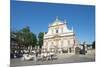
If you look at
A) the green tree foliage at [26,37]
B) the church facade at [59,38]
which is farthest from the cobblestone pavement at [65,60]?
the green tree foliage at [26,37]

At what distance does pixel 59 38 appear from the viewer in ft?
8.70

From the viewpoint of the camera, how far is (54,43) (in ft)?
8.66

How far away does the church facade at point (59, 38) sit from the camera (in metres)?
2.61

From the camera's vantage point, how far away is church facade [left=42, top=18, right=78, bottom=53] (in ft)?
8.55

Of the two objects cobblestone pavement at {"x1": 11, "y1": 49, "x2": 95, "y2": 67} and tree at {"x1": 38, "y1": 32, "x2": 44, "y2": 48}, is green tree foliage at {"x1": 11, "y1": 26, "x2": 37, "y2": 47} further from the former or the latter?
cobblestone pavement at {"x1": 11, "y1": 49, "x2": 95, "y2": 67}

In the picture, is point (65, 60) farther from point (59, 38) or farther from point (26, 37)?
point (26, 37)

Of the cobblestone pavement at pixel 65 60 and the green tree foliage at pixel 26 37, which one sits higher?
the green tree foliage at pixel 26 37

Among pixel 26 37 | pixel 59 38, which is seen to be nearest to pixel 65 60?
pixel 59 38

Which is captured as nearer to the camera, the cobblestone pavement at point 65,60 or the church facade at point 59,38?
the cobblestone pavement at point 65,60

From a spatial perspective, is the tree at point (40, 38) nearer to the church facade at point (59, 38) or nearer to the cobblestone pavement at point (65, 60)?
the church facade at point (59, 38)
